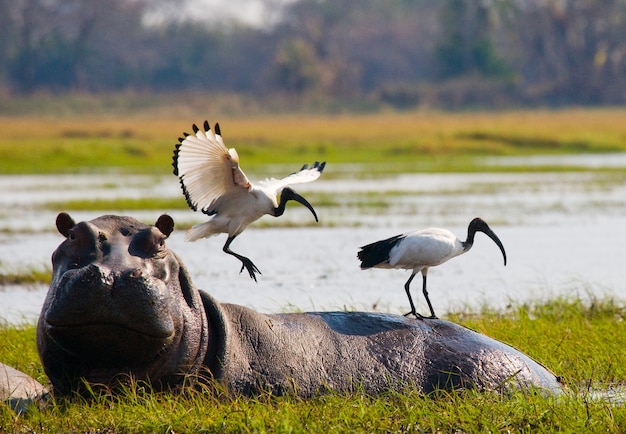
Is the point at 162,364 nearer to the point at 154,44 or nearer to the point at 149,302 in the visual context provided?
the point at 149,302

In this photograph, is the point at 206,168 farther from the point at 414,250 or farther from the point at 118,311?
the point at 118,311

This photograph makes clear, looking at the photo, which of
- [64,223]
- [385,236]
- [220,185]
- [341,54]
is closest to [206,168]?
[220,185]

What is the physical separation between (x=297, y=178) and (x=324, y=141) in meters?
31.3

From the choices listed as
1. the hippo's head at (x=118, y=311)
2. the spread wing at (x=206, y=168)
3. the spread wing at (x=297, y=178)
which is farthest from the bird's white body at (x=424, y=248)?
the hippo's head at (x=118, y=311)

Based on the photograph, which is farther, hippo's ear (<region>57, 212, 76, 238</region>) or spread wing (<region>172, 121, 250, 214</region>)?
spread wing (<region>172, 121, 250, 214</region>)

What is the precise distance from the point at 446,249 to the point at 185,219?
10617 mm

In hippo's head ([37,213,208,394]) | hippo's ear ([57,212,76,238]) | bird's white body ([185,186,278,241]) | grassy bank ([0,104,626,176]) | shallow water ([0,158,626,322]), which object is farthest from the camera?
grassy bank ([0,104,626,176])

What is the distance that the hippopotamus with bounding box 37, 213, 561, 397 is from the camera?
4477mm

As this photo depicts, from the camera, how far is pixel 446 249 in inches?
239

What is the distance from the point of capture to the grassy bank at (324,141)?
30.6 meters

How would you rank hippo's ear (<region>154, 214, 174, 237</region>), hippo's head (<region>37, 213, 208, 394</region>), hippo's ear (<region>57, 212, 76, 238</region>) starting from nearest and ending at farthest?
hippo's head (<region>37, 213, 208, 394</region>), hippo's ear (<region>57, 212, 76, 238</region>), hippo's ear (<region>154, 214, 174, 237</region>)

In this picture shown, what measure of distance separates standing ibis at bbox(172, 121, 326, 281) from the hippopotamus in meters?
0.91

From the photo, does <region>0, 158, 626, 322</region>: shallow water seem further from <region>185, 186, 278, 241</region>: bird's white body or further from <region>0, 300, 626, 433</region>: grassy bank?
<region>0, 300, 626, 433</region>: grassy bank

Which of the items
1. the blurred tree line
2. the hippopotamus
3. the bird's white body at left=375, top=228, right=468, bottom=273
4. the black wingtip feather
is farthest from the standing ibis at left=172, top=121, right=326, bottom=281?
the blurred tree line
